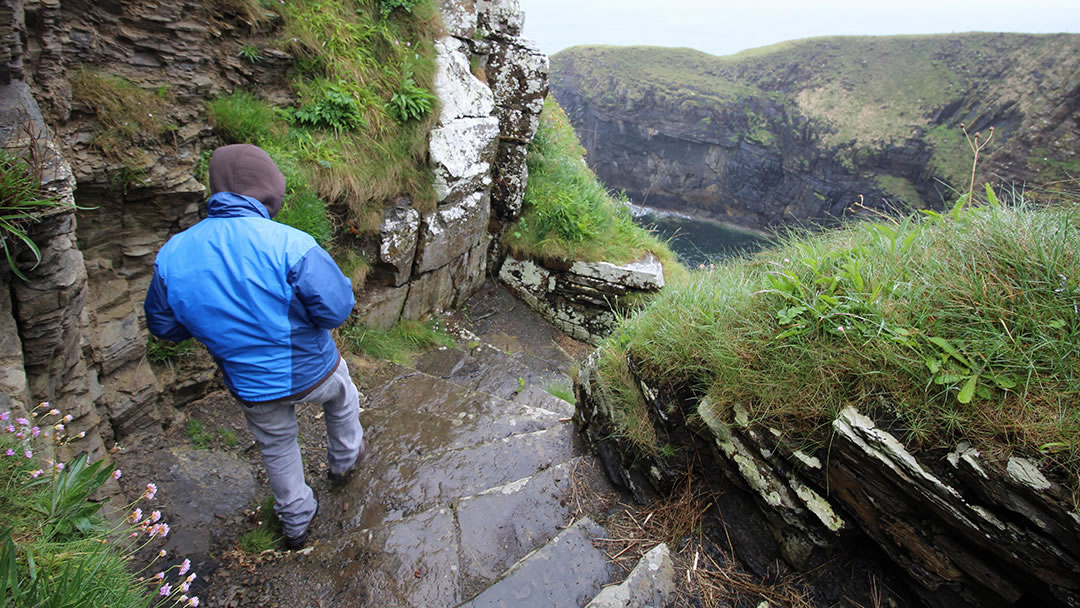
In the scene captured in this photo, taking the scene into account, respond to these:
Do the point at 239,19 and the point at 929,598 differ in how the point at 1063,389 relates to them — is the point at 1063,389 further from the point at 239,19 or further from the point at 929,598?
the point at 239,19

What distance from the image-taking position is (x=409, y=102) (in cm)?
622

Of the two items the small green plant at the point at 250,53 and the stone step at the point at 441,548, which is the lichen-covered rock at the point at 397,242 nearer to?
the small green plant at the point at 250,53

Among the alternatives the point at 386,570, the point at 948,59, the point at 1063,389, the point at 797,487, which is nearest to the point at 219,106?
the point at 386,570

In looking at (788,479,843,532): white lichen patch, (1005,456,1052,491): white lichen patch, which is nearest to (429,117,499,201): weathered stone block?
(788,479,843,532): white lichen patch

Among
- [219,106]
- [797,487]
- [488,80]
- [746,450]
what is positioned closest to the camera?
[797,487]

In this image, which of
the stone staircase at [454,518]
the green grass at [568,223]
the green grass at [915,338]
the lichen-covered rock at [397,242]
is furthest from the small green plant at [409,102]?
the green grass at [915,338]

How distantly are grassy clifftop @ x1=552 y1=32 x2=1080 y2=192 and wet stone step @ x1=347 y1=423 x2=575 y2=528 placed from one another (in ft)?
150

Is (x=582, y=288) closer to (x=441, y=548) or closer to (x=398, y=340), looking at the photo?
(x=398, y=340)

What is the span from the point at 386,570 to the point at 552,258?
6.50 m

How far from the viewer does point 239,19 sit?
16.7 feet

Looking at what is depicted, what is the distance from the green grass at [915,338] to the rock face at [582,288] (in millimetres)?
5301

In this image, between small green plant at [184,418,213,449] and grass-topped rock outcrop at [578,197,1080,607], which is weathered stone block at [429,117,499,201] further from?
grass-topped rock outcrop at [578,197,1080,607]

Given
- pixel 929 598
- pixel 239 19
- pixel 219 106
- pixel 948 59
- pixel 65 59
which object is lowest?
pixel 929 598

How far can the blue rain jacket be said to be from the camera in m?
2.29
